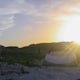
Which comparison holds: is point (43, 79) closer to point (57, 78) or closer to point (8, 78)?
point (57, 78)

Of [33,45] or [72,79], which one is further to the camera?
[33,45]

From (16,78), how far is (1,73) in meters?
3.70

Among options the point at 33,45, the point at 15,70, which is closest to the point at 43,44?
the point at 33,45

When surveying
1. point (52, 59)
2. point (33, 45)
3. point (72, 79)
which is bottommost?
point (72, 79)

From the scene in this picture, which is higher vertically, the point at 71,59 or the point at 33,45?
the point at 33,45

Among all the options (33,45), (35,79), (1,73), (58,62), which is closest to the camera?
(35,79)

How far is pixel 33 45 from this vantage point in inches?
4269

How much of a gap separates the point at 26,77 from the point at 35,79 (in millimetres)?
858

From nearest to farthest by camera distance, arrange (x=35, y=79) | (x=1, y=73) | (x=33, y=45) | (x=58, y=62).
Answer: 1. (x=35, y=79)
2. (x=1, y=73)
3. (x=58, y=62)
4. (x=33, y=45)

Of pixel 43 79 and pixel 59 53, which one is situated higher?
pixel 59 53

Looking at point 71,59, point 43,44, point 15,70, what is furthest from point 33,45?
point 15,70

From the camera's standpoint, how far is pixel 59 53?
37500 millimetres

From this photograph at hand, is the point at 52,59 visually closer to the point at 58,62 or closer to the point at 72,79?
the point at 58,62

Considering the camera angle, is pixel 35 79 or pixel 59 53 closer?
pixel 35 79
